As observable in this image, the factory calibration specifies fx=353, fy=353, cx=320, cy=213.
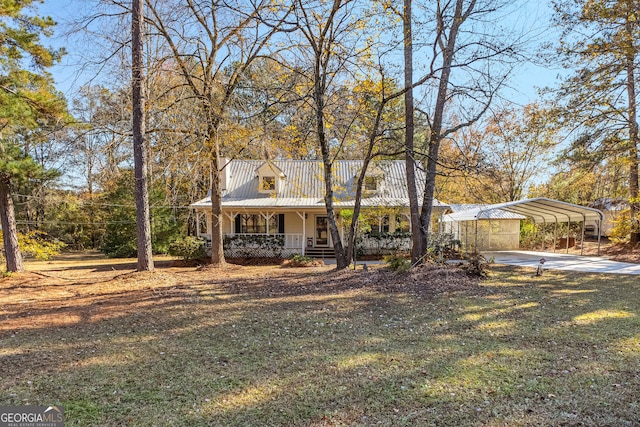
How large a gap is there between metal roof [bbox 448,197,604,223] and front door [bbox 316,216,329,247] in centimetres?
675

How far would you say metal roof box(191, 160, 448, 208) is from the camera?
17562 mm

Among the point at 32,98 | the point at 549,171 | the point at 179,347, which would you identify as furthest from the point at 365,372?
the point at 549,171

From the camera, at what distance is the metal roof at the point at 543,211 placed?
1438 cm

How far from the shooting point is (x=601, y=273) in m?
10.9

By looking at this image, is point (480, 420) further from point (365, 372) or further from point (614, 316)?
point (614, 316)

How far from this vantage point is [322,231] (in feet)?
63.6

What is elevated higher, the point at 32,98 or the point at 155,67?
the point at 155,67

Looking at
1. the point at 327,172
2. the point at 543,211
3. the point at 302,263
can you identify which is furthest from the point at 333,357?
the point at 543,211

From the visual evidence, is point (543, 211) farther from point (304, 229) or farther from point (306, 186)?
point (306, 186)

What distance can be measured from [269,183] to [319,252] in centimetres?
458

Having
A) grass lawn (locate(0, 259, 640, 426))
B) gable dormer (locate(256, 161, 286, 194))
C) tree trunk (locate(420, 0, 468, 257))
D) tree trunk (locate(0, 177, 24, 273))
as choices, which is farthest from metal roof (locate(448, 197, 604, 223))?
tree trunk (locate(0, 177, 24, 273))

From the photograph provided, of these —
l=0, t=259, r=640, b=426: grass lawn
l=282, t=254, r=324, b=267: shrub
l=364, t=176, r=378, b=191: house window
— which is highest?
l=364, t=176, r=378, b=191: house window

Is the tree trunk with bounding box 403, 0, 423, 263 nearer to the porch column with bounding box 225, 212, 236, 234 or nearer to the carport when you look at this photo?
the carport

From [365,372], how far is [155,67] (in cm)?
1001
